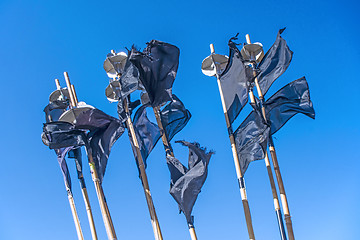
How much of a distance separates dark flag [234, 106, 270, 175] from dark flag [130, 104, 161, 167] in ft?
5.83

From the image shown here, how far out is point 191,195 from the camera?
10211mm

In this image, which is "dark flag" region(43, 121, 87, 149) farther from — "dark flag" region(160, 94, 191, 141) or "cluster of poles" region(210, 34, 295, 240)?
"cluster of poles" region(210, 34, 295, 240)

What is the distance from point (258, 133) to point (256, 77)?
1652 mm

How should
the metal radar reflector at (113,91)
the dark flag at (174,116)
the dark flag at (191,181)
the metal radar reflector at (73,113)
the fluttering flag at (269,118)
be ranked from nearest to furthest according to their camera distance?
the dark flag at (191,181)
the fluttering flag at (269,118)
the metal radar reflector at (73,113)
the metal radar reflector at (113,91)
the dark flag at (174,116)

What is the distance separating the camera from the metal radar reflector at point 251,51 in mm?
12242

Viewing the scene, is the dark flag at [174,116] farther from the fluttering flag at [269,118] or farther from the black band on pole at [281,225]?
the black band on pole at [281,225]

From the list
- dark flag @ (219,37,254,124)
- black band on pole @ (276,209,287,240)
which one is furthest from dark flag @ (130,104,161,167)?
black band on pole @ (276,209,287,240)

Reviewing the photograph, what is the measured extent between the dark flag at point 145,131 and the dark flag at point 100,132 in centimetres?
37

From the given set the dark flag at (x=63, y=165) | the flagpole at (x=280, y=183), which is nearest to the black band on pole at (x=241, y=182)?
the flagpole at (x=280, y=183)

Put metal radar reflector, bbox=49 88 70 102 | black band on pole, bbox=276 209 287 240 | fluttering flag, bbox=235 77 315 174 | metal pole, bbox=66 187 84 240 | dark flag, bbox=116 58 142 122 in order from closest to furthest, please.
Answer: black band on pole, bbox=276 209 287 240, dark flag, bbox=116 58 142 122, fluttering flag, bbox=235 77 315 174, metal pole, bbox=66 187 84 240, metal radar reflector, bbox=49 88 70 102

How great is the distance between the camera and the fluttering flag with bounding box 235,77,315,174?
10.7 metres

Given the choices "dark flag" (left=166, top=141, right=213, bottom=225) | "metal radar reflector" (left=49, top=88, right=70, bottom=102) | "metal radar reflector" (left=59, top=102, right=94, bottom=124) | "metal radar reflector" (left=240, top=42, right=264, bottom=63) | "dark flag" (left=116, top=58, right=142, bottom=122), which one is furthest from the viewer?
"metal radar reflector" (left=49, top=88, right=70, bottom=102)

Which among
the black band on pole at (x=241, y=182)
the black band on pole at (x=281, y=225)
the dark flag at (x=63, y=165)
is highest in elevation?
the dark flag at (x=63, y=165)

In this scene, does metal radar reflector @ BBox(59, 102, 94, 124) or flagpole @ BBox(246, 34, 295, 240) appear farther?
metal radar reflector @ BBox(59, 102, 94, 124)
